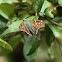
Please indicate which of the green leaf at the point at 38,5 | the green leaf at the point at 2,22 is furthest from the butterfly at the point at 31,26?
the green leaf at the point at 2,22

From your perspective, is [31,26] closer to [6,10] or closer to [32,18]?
[32,18]

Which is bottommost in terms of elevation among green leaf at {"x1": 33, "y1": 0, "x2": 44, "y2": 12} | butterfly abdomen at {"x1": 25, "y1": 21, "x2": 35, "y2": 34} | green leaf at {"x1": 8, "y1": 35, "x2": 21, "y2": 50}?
green leaf at {"x1": 8, "y1": 35, "x2": 21, "y2": 50}

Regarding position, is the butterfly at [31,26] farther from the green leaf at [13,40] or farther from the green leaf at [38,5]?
the green leaf at [13,40]

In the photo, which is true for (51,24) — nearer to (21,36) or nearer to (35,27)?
(35,27)

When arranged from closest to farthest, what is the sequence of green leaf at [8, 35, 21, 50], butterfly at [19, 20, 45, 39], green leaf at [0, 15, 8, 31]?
1. butterfly at [19, 20, 45, 39]
2. green leaf at [0, 15, 8, 31]
3. green leaf at [8, 35, 21, 50]

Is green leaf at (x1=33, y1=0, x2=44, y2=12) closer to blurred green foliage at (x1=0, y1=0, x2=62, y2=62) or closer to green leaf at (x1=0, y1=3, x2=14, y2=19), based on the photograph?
blurred green foliage at (x1=0, y1=0, x2=62, y2=62)

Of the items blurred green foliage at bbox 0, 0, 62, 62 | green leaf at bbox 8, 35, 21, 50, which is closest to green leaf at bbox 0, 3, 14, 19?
blurred green foliage at bbox 0, 0, 62, 62

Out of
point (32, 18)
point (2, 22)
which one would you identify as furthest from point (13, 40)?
point (32, 18)

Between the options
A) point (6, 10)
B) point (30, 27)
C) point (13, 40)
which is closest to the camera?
point (30, 27)

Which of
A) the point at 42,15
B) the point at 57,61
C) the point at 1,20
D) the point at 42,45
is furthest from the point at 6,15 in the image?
the point at 57,61
